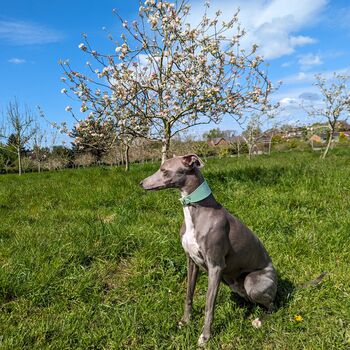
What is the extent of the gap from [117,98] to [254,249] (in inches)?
244

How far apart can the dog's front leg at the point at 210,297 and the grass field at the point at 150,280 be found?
16 cm

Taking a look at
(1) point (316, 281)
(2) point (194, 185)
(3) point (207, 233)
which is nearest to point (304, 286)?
(1) point (316, 281)

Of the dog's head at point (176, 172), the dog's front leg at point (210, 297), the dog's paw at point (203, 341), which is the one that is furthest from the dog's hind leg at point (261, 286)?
the dog's head at point (176, 172)

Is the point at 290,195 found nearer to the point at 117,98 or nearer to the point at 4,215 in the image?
the point at 117,98

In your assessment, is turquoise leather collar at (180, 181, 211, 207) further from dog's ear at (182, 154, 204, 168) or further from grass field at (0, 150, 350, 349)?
grass field at (0, 150, 350, 349)

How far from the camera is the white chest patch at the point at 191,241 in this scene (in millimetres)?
3027

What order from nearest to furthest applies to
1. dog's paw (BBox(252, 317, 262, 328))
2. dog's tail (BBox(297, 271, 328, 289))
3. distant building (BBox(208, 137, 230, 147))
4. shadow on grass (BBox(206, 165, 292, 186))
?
A: 1. dog's paw (BBox(252, 317, 262, 328))
2. dog's tail (BBox(297, 271, 328, 289))
3. shadow on grass (BBox(206, 165, 292, 186))
4. distant building (BBox(208, 137, 230, 147))

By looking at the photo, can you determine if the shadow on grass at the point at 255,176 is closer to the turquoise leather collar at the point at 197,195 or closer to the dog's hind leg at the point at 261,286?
the dog's hind leg at the point at 261,286

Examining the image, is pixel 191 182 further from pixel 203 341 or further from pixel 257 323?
pixel 257 323

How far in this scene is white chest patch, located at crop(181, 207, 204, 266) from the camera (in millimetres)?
3027

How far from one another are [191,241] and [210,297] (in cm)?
50

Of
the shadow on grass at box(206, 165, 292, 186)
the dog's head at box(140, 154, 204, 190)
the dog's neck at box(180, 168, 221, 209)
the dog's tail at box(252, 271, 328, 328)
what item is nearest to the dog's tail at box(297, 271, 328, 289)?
the dog's tail at box(252, 271, 328, 328)

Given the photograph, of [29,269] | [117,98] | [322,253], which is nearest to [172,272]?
[29,269]

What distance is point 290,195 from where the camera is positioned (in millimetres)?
6621
